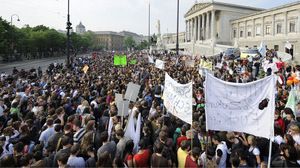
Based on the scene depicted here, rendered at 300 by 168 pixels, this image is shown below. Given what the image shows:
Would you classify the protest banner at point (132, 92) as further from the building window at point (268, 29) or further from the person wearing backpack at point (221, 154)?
the building window at point (268, 29)

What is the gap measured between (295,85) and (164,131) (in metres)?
8.96

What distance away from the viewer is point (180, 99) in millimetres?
7488

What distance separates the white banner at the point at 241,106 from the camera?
18.5 feet

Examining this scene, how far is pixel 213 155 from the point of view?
5.80m

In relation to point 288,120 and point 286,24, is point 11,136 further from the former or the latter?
point 286,24

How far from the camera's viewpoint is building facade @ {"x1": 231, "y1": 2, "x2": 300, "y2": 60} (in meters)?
53.5

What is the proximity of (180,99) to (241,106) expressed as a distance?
1.75 metres

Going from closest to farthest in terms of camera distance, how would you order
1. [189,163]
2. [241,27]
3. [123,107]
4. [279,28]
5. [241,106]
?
[189,163] → [241,106] → [123,107] → [279,28] → [241,27]

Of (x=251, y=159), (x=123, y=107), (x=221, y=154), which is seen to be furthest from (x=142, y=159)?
(x=123, y=107)

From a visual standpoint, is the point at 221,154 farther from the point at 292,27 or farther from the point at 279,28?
the point at 279,28

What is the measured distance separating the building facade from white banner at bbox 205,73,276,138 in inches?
1693

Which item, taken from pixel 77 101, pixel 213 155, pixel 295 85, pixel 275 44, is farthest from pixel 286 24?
pixel 213 155

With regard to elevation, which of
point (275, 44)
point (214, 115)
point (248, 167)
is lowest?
point (248, 167)

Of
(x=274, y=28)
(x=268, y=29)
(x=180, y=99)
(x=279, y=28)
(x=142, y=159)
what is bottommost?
(x=142, y=159)
